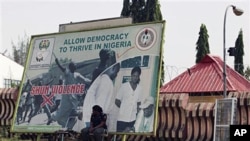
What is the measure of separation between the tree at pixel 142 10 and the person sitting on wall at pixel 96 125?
16.2 m

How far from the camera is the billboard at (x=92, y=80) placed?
1105 centimetres

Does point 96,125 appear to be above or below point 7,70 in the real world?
below

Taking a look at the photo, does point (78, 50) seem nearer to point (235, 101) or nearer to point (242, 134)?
point (235, 101)

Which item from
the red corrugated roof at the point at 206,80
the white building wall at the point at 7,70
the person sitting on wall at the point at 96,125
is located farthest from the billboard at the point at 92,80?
the white building wall at the point at 7,70

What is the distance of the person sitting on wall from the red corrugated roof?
34.8 ft

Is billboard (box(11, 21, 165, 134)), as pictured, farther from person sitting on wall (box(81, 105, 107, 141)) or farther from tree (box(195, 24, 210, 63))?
tree (box(195, 24, 210, 63))

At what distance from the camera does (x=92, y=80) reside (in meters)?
12.1

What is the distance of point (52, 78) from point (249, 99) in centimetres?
494

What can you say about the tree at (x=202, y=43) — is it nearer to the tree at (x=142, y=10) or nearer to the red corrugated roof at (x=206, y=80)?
the tree at (x=142, y=10)

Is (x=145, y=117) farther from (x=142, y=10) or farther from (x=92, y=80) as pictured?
(x=142, y=10)

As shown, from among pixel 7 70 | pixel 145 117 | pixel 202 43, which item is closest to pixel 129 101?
pixel 145 117

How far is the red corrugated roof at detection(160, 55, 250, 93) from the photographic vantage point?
869 inches

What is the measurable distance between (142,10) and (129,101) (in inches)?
690

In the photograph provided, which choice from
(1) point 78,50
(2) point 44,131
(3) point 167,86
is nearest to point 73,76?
(1) point 78,50
